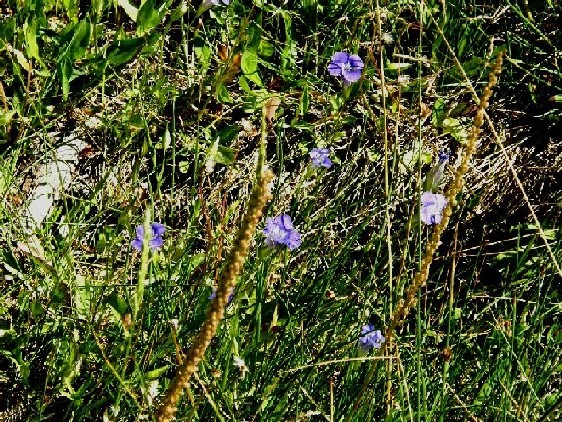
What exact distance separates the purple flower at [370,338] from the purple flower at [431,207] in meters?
0.31

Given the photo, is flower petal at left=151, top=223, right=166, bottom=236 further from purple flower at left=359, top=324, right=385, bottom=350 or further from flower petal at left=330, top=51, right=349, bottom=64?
flower petal at left=330, top=51, right=349, bottom=64

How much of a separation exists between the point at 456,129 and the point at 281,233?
3.07 ft

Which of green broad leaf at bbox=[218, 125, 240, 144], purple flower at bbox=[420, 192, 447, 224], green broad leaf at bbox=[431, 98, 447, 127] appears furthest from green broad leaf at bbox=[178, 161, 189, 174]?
green broad leaf at bbox=[431, 98, 447, 127]

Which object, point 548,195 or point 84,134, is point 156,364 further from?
point 548,195

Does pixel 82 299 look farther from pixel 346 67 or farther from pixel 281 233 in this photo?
pixel 346 67

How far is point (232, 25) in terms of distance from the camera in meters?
2.54

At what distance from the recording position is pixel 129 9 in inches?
95.0

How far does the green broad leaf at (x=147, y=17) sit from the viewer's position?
2.36 meters

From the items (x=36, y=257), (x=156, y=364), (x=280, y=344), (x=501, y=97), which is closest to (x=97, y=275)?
(x=36, y=257)

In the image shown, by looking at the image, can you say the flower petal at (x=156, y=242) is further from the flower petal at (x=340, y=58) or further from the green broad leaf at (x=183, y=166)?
the flower petal at (x=340, y=58)

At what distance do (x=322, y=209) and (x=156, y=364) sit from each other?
0.66 meters

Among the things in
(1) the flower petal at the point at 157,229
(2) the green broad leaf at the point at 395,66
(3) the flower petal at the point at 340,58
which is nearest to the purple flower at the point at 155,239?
(1) the flower petal at the point at 157,229

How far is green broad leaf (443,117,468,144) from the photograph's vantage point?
261cm

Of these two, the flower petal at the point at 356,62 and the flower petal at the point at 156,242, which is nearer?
the flower petal at the point at 156,242
